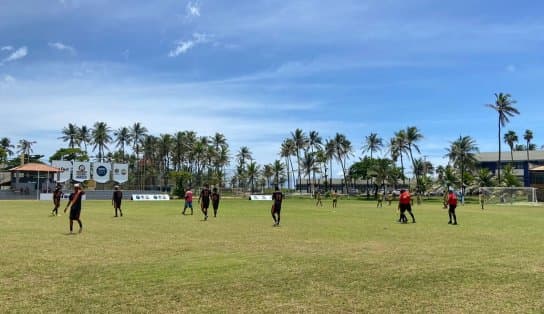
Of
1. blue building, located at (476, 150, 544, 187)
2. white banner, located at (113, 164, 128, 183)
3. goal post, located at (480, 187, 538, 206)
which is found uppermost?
blue building, located at (476, 150, 544, 187)

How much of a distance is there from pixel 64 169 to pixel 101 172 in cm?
518

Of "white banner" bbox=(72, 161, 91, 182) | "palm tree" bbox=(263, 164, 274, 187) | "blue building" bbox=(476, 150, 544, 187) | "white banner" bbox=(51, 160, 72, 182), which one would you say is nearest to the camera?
"white banner" bbox=(51, 160, 72, 182)

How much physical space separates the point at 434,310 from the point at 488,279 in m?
2.68

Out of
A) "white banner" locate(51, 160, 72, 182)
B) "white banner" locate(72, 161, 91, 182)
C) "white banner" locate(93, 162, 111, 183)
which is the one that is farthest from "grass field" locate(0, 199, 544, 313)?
"white banner" locate(93, 162, 111, 183)

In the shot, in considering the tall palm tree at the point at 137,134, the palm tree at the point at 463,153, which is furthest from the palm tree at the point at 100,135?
the palm tree at the point at 463,153

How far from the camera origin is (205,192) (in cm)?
2420

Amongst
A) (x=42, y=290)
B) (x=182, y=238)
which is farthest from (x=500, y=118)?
(x=42, y=290)

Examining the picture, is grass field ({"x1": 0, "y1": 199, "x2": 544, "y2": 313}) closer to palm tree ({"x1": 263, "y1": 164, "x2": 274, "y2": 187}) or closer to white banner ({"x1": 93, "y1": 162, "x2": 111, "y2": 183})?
white banner ({"x1": 93, "y1": 162, "x2": 111, "y2": 183})

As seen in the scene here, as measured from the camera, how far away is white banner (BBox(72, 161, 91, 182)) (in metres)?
66.9

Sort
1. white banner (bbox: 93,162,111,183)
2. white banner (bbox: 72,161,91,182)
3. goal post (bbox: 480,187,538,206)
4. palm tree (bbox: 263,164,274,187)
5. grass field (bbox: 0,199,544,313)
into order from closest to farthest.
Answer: grass field (bbox: 0,199,544,313) < goal post (bbox: 480,187,538,206) < white banner (bbox: 72,161,91,182) < white banner (bbox: 93,162,111,183) < palm tree (bbox: 263,164,274,187)

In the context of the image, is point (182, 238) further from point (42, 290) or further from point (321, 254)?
point (42, 290)

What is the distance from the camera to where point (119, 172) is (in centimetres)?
7144

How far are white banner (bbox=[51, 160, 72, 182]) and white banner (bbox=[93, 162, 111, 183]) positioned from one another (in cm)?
348

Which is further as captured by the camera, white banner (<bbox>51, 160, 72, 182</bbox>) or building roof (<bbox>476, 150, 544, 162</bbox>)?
building roof (<bbox>476, 150, 544, 162</bbox>)
